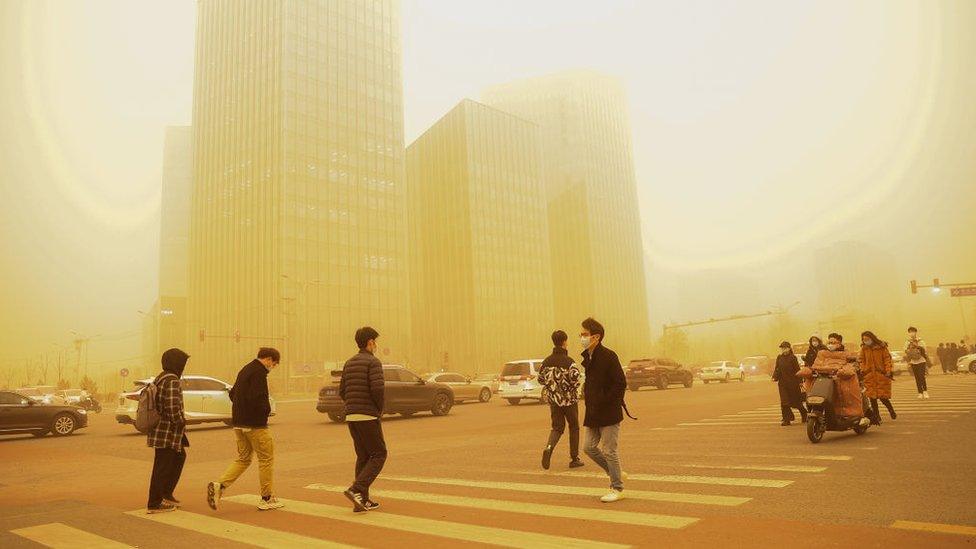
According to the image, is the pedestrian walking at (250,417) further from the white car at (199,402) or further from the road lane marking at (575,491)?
the white car at (199,402)

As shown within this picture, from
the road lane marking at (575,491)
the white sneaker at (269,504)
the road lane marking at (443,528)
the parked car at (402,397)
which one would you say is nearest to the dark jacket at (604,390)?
the road lane marking at (575,491)

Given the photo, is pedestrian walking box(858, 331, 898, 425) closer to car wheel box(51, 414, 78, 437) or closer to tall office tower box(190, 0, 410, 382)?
car wheel box(51, 414, 78, 437)

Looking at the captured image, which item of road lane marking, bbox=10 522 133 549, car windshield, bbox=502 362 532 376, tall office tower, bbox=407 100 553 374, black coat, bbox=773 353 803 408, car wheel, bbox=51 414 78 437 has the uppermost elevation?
tall office tower, bbox=407 100 553 374

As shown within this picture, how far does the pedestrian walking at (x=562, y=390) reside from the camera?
9648 millimetres

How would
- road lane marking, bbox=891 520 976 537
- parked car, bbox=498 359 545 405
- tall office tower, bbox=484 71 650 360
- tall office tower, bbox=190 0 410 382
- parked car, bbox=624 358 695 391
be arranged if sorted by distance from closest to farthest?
1. road lane marking, bbox=891 520 976 537
2. parked car, bbox=498 359 545 405
3. parked car, bbox=624 358 695 391
4. tall office tower, bbox=190 0 410 382
5. tall office tower, bbox=484 71 650 360

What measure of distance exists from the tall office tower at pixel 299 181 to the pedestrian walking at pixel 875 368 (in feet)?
231

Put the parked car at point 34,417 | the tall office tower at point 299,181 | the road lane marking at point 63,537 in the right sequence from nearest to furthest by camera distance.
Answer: the road lane marking at point 63,537 < the parked car at point 34,417 < the tall office tower at point 299,181

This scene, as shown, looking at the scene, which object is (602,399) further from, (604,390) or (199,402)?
(199,402)

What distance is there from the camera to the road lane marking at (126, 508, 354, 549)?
536cm

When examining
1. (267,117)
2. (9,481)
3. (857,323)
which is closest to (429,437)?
(9,481)

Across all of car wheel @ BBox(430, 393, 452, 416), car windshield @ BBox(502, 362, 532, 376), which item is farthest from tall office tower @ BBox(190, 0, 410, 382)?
car wheel @ BBox(430, 393, 452, 416)

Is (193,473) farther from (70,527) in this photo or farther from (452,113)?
(452,113)

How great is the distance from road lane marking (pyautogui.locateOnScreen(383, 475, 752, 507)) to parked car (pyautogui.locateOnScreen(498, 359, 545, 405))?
1745cm

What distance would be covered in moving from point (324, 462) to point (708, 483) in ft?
22.4
